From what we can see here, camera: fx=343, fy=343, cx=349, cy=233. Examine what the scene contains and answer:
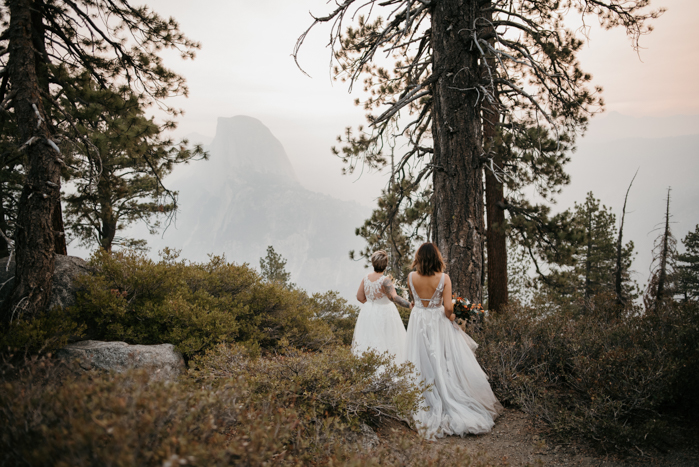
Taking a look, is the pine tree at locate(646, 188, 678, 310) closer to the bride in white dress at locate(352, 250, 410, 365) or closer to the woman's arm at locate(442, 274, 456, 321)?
the bride in white dress at locate(352, 250, 410, 365)

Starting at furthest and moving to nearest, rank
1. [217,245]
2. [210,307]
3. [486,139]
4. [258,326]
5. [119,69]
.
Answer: [217,245]
[486,139]
[119,69]
[258,326]
[210,307]

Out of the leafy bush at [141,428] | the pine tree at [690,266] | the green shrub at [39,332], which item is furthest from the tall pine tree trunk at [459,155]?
the pine tree at [690,266]

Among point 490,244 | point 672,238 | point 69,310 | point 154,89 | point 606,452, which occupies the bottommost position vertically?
point 606,452

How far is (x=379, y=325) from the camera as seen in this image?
5688mm

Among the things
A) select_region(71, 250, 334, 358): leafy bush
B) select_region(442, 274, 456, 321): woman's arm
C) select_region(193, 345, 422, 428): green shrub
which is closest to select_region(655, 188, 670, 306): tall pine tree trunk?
select_region(442, 274, 456, 321): woman's arm

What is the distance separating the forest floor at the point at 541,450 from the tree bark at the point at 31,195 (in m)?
5.07

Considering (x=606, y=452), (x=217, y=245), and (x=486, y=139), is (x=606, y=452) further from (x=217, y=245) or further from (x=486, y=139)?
(x=217, y=245)

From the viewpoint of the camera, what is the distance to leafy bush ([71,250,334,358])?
5.15 meters

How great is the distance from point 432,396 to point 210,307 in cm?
395

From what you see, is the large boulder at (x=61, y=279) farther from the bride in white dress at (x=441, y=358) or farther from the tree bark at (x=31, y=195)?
the bride in white dress at (x=441, y=358)

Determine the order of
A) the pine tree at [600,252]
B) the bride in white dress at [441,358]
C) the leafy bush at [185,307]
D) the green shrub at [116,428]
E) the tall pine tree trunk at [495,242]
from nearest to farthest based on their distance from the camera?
the green shrub at [116,428] → the bride in white dress at [441,358] → the leafy bush at [185,307] → the tall pine tree trunk at [495,242] → the pine tree at [600,252]

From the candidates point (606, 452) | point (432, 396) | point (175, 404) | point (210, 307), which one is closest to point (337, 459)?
point (175, 404)

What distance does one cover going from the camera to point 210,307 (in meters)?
6.05

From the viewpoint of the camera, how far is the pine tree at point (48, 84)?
480cm
